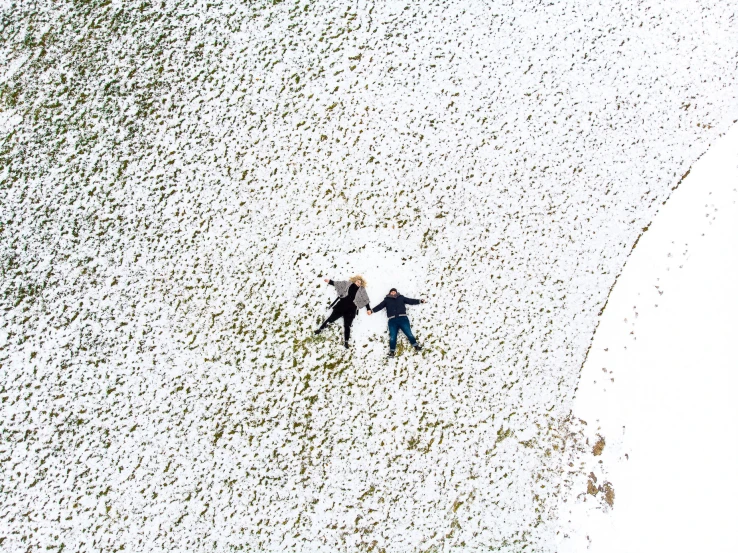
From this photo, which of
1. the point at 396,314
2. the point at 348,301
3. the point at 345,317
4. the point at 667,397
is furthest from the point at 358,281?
the point at 667,397

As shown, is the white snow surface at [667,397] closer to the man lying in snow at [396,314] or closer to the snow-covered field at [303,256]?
the snow-covered field at [303,256]

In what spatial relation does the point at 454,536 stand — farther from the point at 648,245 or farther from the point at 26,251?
the point at 26,251

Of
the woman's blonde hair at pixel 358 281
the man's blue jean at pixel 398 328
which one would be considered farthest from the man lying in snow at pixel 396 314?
the woman's blonde hair at pixel 358 281

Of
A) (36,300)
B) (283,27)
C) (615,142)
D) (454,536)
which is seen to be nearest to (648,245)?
(615,142)

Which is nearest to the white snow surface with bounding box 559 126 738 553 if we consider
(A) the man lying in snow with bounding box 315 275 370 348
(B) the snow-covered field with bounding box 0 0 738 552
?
(B) the snow-covered field with bounding box 0 0 738 552

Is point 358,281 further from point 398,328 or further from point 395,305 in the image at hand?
point 398,328

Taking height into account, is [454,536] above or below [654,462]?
below
